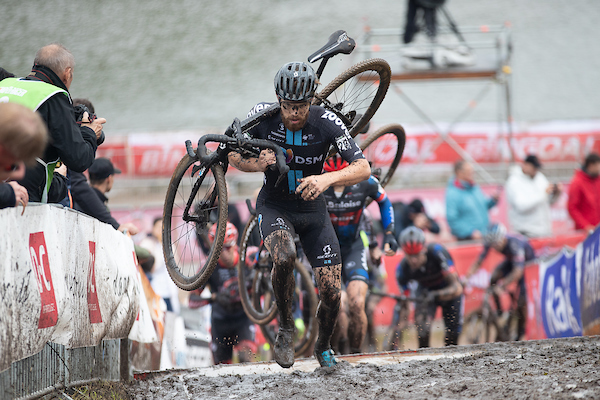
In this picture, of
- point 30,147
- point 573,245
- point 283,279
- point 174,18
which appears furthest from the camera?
point 174,18

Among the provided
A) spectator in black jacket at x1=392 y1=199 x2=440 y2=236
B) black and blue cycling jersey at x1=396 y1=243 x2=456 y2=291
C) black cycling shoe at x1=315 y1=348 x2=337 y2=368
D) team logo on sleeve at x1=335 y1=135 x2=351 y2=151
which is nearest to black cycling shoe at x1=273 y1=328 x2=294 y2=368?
black cycling shoe at x1=315 y1=348 x2=337 y2=368

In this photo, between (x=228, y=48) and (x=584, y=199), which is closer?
(x=584, y=199)

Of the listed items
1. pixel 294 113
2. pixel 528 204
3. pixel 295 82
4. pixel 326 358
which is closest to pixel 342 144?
pixel 294 113

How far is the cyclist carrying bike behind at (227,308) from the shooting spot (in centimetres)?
862

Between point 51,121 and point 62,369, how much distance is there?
1.84 meters

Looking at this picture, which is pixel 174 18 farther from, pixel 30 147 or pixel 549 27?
pixel 30 147

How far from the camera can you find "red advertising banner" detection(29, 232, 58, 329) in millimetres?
4125

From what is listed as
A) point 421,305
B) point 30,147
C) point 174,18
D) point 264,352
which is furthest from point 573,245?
point 174,18

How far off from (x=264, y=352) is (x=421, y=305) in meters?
2.41

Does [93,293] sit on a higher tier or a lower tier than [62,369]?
higher

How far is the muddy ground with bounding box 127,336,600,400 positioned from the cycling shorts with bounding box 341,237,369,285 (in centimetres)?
88

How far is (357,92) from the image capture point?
6.59 metres

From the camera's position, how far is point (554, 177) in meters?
19.3

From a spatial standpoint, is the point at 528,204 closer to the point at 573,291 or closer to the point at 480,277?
the point at 480,277
